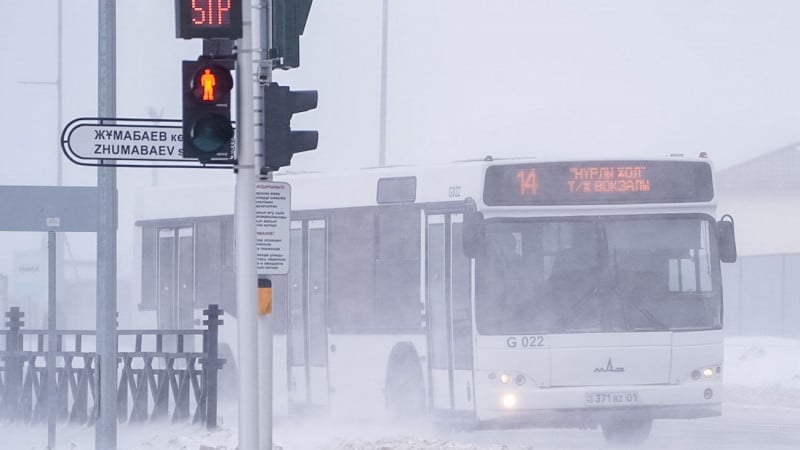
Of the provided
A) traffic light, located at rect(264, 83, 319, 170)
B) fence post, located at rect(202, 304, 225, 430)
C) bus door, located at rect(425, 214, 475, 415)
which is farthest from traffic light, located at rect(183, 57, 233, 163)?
fence post, located at rect(202, 304, 225, 430)

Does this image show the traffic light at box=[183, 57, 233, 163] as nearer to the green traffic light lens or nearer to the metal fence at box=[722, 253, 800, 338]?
the green traffic light lens

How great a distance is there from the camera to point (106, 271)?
14.5 meters

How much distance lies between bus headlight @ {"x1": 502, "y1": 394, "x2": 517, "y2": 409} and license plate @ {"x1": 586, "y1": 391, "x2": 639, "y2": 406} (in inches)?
30.5

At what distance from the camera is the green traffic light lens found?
10.4 meters

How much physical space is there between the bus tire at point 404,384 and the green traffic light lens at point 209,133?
8.08 metres

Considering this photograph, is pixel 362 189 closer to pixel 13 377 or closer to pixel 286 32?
pixel 13 377

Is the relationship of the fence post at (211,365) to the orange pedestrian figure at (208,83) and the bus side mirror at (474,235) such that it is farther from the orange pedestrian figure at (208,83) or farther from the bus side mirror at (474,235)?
the orange pedestrian figure at (208,83)

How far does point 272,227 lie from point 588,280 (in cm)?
626

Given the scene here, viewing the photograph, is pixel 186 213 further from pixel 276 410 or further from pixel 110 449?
pixel 110 449

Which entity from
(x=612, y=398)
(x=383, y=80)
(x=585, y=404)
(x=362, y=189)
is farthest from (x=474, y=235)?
(x=383, y=80)

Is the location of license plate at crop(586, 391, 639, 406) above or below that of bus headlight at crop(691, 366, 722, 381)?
below

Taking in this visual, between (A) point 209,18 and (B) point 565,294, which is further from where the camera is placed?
(B) point 565,294

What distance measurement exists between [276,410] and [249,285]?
32.6 ft

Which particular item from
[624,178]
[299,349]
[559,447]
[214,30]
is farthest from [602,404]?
[214,30]
